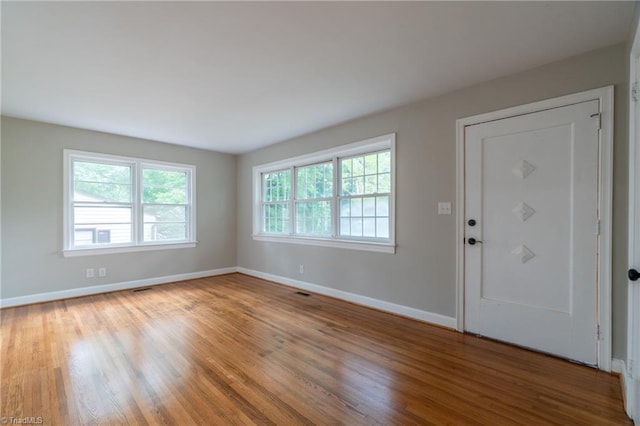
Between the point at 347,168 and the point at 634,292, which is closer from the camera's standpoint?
the point at 634,292

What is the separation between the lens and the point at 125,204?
4785mm

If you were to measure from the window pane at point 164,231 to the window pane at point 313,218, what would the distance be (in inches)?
91.1

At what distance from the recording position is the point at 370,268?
12.5 ft

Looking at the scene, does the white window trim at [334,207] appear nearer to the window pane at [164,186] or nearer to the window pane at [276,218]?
the window pane at [276,218]

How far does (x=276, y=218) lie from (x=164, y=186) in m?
2.12

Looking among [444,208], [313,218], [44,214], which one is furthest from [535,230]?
[44,214]

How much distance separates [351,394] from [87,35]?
319 cm

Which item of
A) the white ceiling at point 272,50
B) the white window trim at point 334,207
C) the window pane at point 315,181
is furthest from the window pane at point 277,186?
the white ceiling at point 272,50

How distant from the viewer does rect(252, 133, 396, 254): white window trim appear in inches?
141

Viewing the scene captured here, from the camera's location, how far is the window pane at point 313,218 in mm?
4508

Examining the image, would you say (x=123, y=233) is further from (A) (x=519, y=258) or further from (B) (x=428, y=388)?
(A) (x=519, y=258)

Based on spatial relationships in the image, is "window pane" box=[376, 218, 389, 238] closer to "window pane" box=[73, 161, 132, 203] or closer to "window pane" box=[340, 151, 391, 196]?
"window pane" box=[340, 151, 391, 196]

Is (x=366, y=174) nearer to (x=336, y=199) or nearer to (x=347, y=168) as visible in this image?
(x=347, y=168)

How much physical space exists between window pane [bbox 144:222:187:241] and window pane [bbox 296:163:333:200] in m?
2.42
